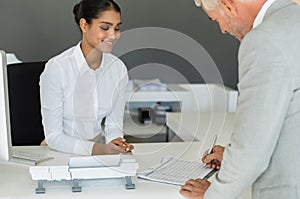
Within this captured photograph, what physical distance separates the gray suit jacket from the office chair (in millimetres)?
1555

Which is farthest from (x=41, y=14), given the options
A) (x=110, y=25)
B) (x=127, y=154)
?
(x=127, y=154)

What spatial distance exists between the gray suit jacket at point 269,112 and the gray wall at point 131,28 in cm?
287

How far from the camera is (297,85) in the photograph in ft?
3.15

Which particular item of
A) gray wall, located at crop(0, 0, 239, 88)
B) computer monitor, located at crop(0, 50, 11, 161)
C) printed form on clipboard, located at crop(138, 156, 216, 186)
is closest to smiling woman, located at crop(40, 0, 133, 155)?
computer monitor, located at crop(0, 50, 11, 161)

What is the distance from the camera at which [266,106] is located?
951 millimetres

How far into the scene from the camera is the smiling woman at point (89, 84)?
6.24ft

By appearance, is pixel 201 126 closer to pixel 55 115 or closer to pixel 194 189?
pixel 55 115

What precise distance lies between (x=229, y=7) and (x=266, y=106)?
269 mm

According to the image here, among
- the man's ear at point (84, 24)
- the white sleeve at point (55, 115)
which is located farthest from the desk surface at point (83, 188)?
the man's ear at point (84, 24)

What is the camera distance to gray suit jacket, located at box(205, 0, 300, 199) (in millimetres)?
943

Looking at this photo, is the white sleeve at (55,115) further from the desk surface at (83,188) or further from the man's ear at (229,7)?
the man's ear at (229,7)

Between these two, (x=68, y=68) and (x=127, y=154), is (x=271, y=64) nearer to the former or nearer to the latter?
(x=127, y=154)

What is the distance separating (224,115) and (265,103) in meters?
1.60

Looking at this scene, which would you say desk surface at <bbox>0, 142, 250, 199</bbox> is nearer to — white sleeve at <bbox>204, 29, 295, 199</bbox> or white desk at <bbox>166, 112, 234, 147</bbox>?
white sleeve at <bbox>204, 29, 295, 199</bbox>
